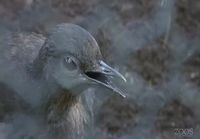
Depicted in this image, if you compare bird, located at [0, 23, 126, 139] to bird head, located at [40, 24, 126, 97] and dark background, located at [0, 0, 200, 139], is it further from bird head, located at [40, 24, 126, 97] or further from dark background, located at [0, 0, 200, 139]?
dark background, located at [0, 0, 200, 139]

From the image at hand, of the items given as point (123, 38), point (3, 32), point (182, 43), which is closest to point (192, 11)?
point (182, 43)

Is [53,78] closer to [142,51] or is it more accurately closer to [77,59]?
[77,59]

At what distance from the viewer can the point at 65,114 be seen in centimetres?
297

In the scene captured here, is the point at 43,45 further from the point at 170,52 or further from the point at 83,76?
the point at 170,52

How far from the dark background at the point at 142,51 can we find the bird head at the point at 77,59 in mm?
661

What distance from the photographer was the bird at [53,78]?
8.86ft

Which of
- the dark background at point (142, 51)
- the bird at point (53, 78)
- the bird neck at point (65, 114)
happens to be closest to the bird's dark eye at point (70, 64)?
the bird at point (53, 78)

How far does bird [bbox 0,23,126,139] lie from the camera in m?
2.70

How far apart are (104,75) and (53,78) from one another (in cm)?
22

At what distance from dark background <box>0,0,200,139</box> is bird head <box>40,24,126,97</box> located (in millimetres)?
661

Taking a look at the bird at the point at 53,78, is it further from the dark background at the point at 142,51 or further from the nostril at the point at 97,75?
the dark background at the point at 142,51

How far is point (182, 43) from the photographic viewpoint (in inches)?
147

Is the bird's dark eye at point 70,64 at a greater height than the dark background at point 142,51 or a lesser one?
greater

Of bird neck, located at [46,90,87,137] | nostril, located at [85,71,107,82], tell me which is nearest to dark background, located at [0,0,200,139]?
bird neck, located at [46,90,87,137]
